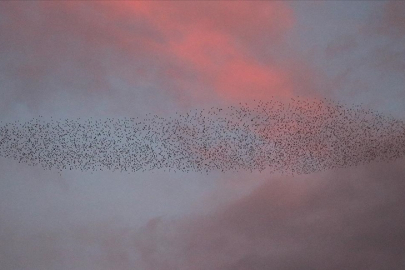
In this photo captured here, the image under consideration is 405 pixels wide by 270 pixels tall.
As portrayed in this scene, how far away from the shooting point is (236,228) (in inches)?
506

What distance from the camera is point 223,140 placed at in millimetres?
12547

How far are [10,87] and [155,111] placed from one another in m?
3.63

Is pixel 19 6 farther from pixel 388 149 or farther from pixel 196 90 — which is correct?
pixel 388 149

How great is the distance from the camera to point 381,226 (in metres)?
12.6

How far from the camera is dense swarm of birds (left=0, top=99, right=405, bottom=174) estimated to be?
12.3 metres

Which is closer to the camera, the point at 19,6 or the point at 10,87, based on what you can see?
the point at 19,6

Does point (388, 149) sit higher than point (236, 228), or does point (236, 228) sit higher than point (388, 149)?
point (388, 149)

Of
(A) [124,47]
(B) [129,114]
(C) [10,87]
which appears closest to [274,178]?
(B) [129,114]

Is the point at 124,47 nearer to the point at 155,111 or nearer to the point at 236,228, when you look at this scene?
the point at 155,111

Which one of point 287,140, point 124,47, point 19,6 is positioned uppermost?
point 19,6

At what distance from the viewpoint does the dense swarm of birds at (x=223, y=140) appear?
40.3 ft

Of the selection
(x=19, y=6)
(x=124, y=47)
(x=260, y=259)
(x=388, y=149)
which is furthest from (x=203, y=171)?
(x=19, y=6)

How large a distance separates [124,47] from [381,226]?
785cm

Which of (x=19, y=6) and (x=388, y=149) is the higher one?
(x=19, y=6)
